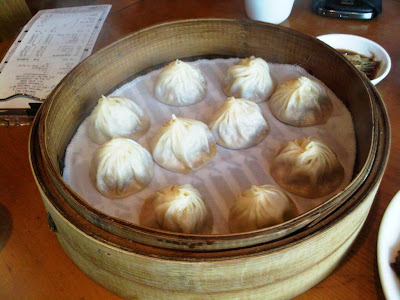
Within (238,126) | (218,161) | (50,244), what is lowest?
(50,244)

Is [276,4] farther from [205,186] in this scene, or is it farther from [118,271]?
[118,271]

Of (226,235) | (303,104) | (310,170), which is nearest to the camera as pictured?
(226,235)

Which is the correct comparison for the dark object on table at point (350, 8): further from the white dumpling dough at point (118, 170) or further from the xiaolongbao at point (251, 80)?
the white dumpling dough at point (118, 170)

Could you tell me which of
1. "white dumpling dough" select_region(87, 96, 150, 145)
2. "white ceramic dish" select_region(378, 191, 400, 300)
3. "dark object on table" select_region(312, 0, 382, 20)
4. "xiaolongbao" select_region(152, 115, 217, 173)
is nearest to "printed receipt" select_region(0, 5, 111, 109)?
"white dumpling dough" select_region(87, 96, 150, 145)

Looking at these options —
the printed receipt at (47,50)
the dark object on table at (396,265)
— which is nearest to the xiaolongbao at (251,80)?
the dark object on table at (396,265)

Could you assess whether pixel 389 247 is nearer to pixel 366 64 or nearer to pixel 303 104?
pixel 303 104

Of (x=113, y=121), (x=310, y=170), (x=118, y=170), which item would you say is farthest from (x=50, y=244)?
(x=310, y=170)
